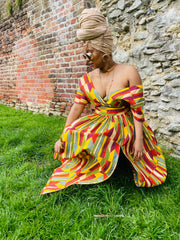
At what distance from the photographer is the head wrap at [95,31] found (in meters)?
1.55

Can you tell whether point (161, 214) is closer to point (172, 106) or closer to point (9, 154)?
point (172, 106)

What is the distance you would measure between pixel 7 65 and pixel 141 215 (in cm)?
619

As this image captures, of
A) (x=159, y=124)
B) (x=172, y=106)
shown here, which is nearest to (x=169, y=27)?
(x=172, y=106)

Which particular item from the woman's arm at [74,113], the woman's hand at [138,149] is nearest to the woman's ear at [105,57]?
the woman's arm at [74,113]

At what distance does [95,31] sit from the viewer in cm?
155

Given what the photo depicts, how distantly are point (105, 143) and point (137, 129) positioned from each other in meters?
0.30

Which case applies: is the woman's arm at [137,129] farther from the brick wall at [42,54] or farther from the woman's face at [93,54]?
the brick wall at [42,54]

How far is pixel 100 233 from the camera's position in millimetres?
1339

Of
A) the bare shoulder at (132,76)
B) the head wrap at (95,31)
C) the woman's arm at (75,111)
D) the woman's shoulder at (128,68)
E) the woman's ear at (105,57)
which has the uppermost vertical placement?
the head wrap at (95,31)

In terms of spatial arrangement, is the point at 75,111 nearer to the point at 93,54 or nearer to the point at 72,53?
the point at 93,54

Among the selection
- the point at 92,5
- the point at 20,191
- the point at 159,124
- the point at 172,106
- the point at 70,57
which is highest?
the point at 92,5

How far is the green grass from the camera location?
1364mm

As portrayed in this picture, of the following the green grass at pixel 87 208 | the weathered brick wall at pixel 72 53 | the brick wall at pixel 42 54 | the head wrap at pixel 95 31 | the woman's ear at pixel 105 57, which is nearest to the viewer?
the green grass at pixel 87 208

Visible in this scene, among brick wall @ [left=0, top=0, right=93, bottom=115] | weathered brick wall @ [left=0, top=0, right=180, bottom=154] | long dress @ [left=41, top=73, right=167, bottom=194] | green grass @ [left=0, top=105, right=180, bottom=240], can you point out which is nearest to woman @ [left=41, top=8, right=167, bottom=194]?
long dress @ [left=41, top=73, right=167, bottom=194]
